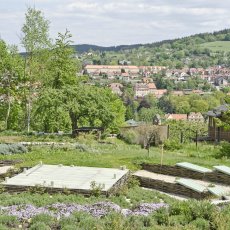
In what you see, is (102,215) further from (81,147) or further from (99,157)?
(81,147)

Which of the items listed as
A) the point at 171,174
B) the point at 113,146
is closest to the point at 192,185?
the point at 171,174

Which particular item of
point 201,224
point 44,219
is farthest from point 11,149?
point 201,224

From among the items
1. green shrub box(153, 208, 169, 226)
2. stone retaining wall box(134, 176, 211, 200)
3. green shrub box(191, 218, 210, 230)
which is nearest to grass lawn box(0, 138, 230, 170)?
stone retaining wall box(134, 176, 211, 200)

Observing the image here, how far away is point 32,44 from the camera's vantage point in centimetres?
3453

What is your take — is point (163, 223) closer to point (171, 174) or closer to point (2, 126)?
point (171, 174)

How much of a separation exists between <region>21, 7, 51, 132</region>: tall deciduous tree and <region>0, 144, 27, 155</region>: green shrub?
37.5 ft

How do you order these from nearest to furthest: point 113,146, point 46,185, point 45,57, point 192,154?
point 46,185
point 192,154
point 113,146
point 45,57

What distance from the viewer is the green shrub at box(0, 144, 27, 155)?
21295mm

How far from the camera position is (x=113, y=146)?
81.1 feet

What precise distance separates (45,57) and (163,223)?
26.1 m

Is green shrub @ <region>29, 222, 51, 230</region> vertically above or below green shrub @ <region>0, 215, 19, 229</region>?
above

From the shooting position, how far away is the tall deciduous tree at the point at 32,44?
112ft

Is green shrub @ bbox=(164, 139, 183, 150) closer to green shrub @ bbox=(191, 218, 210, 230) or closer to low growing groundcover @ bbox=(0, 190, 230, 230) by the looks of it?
low growing groundcover @ bbox=(0, 190, 230, 230)

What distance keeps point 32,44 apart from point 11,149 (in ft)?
47.1
